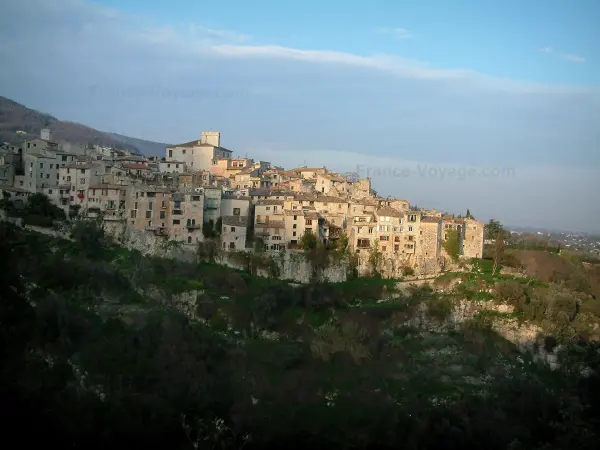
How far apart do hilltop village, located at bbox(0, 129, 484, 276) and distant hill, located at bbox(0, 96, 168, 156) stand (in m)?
27.5

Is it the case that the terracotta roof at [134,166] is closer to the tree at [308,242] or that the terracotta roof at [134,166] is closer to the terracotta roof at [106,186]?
the terracotta roof at [106,186]

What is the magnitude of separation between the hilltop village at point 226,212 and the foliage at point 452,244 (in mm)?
174

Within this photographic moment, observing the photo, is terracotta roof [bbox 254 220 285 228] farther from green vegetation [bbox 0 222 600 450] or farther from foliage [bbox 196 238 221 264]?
green vegetation [bbox 0 222 600 450]

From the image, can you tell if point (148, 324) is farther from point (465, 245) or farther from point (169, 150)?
point (169, 150)

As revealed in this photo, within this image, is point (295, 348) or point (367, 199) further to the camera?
point (367, 199)

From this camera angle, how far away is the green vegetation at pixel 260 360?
65.3ft

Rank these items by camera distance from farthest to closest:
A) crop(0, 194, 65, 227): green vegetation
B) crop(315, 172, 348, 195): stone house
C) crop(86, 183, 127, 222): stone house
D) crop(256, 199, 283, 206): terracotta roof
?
crop(315, 172, 348, 195): stone house
crop(256, 199, 283, 206): terracotta roof
crop(86, 183, 127, 222): stone house
crop(0, 194, 65, 227): green vegetation

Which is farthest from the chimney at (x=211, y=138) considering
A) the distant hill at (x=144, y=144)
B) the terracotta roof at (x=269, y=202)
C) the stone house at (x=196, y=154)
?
the distant hill at (x=144, y=144)

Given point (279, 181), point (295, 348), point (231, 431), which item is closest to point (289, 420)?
point (231, 431)

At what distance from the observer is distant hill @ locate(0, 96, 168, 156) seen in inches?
2584

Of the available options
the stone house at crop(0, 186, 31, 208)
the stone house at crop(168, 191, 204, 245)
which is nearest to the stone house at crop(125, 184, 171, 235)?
the stone house at crop(168, 191, 204, 245)

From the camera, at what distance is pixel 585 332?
94.7 ft

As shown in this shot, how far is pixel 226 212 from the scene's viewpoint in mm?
33219

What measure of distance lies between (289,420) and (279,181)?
21565 millimetres
